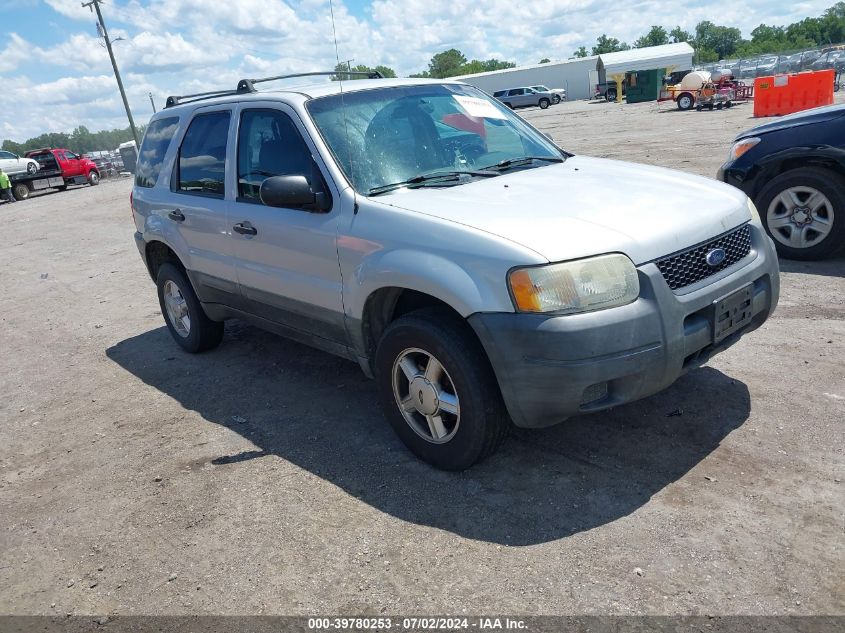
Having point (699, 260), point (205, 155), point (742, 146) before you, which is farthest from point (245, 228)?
point (742, 146)

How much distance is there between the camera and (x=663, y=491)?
3252 millimetres

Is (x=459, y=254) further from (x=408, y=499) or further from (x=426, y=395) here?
(x=408, y=499)

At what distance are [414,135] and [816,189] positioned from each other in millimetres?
3882

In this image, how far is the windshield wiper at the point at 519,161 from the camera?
13.7 ft

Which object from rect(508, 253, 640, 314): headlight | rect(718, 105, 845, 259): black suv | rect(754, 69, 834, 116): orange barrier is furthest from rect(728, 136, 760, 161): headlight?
rect(754, 69, 834, 116): orange barrier

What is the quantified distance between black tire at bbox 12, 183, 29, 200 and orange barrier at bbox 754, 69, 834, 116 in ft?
93.8

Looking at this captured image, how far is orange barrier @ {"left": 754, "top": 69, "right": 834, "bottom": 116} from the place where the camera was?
69.7ft

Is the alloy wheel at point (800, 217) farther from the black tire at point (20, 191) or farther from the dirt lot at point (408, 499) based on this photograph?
the black tire at point (20, 191)

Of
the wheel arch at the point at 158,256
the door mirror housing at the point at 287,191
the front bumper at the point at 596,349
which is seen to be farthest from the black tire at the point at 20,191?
the front bumper at the point at 596,349

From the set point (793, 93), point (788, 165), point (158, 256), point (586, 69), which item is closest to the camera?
point (158, 256)

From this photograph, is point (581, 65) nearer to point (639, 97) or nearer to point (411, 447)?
point (639, 97)

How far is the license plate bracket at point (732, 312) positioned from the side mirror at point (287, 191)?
2.14m

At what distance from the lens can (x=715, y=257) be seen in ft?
11.1

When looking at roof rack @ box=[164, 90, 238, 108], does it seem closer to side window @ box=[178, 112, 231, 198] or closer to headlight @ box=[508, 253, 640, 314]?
side window @ box=[178, 112, 231, 198]
